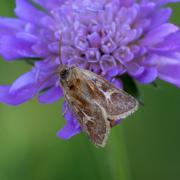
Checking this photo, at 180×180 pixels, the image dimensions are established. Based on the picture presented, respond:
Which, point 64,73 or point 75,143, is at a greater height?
point 64,73


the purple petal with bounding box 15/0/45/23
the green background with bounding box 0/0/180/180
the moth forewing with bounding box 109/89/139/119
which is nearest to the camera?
the moth forewing with bounding box 109/89/139/119

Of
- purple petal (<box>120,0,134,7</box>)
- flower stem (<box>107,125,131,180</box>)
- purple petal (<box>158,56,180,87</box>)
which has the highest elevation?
purple petal (<box>120,0,134,7</box>)

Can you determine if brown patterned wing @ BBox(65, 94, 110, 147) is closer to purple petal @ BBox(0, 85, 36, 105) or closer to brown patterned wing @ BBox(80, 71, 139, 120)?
brown patterned wing @ BBox(80, 71, 139, 120)

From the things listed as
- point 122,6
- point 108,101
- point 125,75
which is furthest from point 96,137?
point 122,6

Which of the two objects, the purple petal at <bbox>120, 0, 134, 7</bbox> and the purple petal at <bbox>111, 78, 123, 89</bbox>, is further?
the purple petal at <bbox>120, 0, 134, 7</bbox>

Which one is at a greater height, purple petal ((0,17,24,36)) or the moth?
purple petal ((0,17,24,36))

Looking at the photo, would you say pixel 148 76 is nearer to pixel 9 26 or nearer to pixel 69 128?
pixel 69 128

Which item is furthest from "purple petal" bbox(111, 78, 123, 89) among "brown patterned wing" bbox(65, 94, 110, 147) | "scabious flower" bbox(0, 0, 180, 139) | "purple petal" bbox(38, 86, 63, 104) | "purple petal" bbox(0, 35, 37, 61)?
"purple petal" bbox(0, 35, 37, 61)

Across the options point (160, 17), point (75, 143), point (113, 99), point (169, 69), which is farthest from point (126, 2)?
point (75, 143)

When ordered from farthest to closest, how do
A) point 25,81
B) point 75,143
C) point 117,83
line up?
Result: 1. point 75,143
2. point 25,81
3. point 117,83
